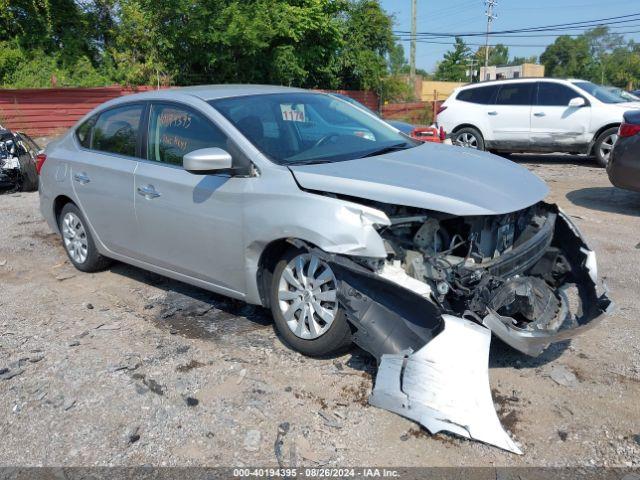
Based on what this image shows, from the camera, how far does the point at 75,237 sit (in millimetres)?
5797

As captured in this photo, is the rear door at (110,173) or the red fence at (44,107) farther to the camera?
the red fence at (44,107)

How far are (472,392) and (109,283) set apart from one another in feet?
12.2

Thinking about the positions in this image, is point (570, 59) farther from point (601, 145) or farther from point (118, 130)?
point (118, 130)

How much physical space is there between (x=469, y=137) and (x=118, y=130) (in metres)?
9.34

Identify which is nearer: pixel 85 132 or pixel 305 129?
pixel 305 129

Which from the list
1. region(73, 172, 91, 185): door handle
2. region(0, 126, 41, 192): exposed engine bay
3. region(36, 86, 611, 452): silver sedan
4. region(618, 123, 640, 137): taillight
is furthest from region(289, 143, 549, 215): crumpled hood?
region(0, 126, 41, 192): exposed engine bay

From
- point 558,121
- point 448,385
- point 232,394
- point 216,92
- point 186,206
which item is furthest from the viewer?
point 558,121

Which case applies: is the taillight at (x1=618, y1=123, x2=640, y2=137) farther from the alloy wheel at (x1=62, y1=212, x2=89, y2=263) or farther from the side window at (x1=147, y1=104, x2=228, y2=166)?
the alloy wheel at (x1=62, y1=212, x2=89, y2=263)

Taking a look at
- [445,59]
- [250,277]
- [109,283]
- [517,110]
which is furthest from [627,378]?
[445,59]

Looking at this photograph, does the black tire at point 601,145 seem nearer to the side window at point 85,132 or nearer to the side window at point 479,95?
the side window at point 479,95

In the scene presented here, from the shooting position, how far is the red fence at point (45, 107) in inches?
719

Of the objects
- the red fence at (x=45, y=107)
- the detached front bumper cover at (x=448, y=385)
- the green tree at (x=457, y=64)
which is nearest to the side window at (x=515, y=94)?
the detached front bumper cover at (x=448, y=385)

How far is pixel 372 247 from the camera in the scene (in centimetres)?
343

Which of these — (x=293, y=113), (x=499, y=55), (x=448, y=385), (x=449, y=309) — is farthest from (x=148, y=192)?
(x=499, y=55)
